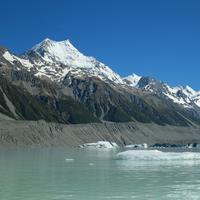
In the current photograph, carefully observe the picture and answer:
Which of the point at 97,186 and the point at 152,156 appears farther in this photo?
the point at 152,156

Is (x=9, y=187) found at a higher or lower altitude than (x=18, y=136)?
lower

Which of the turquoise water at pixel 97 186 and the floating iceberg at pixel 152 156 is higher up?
the floating iceberg at pixel 152 156

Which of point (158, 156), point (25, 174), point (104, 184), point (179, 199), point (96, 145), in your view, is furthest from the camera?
point (96, 145)

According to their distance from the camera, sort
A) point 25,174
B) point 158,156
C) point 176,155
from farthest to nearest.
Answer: point 176,155
point 158,156
point 25,174

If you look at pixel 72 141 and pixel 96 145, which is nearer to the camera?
pixel 96 145

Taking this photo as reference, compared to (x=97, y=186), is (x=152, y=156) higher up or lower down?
higher up

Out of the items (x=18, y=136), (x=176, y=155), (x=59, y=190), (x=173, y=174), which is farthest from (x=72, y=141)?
(x=59, y=190)

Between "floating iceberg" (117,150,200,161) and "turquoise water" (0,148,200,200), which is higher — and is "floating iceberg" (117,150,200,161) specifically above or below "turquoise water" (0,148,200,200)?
above

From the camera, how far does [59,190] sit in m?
31.7

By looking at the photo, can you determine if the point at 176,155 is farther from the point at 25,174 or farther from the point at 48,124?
the point at 48,124

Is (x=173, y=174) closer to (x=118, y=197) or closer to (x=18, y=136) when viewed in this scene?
(x=118, y=197)

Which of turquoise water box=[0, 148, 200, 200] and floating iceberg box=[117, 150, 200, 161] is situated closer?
turquoise water box=[0, 148, 200, 200]

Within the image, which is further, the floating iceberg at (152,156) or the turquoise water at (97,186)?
the floating iceberg at (152,156)

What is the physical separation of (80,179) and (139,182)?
497cm
